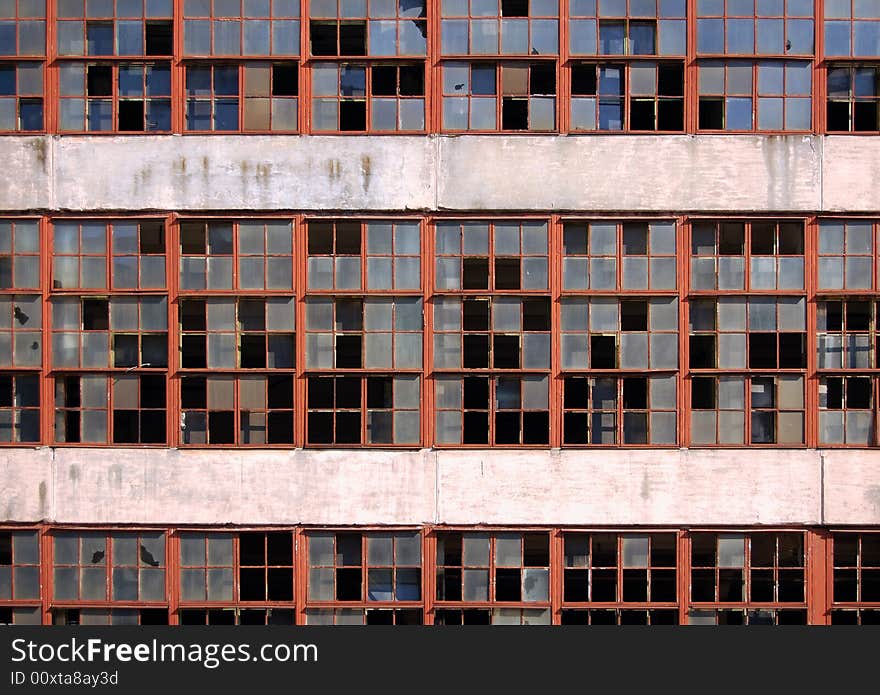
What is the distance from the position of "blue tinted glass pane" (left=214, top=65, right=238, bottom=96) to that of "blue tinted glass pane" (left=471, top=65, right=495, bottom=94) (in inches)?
145

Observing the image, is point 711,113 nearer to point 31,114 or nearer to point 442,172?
point 442,172

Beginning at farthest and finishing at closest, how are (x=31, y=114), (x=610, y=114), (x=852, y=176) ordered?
(x=31, y=114) < (x=610, y=114) < (x=852, y=176)

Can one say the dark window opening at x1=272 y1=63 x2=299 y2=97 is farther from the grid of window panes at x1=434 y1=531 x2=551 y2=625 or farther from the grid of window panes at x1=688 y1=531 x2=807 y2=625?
the grid of window panes at x1=688 y1=531 x2=807 y2=625

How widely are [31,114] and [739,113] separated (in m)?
10.9

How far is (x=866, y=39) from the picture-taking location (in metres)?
11.4

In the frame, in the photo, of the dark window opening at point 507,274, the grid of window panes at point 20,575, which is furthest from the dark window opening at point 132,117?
the grid of window panes at point 20,575

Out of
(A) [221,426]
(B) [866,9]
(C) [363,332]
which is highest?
(B) [866,9]

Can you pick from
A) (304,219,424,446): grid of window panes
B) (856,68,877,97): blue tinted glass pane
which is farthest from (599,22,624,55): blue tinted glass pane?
(304,219,424,446): grid of window panes

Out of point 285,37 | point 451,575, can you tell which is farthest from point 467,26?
point 451,575

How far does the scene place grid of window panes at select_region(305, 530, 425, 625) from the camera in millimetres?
11367

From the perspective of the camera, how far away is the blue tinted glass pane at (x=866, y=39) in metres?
11.3

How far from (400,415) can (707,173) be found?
591 cm

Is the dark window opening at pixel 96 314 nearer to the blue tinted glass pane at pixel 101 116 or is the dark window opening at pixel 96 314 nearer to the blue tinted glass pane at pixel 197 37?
the blue tinted glass pane at pixel 101 116

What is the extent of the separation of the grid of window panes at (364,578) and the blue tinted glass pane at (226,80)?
693 centimetres
